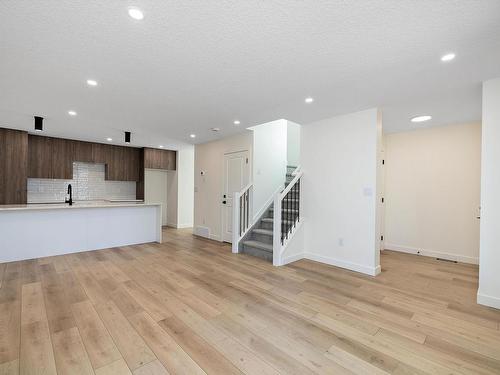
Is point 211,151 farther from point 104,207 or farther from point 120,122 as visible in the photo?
point 104,207

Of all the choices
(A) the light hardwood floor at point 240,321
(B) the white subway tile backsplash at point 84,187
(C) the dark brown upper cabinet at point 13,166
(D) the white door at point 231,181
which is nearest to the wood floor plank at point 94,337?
(A) the light hardwood floor at point 240,321

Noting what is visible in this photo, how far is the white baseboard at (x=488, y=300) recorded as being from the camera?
263 centimetres

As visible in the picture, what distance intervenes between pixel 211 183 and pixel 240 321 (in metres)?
4.34

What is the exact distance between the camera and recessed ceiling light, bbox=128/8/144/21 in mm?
1711

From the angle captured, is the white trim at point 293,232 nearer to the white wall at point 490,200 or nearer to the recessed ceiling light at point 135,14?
the white wall at point 490,200

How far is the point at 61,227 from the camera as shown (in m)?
4.52

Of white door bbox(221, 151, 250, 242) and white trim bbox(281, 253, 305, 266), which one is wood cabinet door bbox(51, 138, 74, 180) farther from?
white trim bbox(281, 253, 305, 266)

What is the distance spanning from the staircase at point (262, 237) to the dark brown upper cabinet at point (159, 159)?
425cm

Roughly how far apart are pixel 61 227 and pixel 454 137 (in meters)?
7.59

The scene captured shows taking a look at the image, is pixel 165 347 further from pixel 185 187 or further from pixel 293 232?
pixel 185 187

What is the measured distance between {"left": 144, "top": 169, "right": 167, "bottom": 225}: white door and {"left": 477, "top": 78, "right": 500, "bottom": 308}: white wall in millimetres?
7532

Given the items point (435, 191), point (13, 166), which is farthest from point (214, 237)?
point (435, 191)

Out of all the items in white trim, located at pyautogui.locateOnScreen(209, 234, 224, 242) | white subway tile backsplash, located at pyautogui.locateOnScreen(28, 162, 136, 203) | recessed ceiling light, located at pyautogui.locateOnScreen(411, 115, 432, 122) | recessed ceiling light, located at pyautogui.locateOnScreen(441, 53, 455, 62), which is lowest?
white trim, located at pyautogui.locateOnScreen(209, 234, 224, 242)

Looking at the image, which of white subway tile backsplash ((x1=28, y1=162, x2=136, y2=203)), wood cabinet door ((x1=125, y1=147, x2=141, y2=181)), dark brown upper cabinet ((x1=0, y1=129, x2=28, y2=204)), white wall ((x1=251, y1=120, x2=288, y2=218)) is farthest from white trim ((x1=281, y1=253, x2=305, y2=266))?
dark brown upper cabinet ((x1=0, y1=129, x2=28, y2=204))
